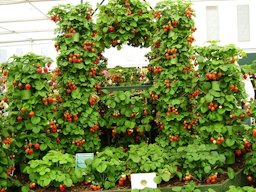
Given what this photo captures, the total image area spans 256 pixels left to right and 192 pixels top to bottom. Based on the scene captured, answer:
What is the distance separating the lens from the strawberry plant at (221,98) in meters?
3.45

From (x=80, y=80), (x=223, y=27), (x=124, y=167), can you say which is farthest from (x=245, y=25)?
(x=124, y=167)

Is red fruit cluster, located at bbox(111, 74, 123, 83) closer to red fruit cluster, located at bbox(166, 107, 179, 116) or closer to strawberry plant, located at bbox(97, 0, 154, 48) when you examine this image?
strawberry plant, located at bbox(97, 0, 154, 48)

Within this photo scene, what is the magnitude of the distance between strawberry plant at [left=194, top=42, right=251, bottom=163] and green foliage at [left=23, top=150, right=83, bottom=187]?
3.92ft

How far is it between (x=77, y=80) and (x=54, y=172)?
112 centimetres

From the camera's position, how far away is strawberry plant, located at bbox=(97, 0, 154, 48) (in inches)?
164

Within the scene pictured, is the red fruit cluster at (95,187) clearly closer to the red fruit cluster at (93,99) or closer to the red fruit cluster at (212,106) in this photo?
the red fruit cluster at (93,99)

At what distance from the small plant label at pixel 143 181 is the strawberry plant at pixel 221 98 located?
68 centimetres

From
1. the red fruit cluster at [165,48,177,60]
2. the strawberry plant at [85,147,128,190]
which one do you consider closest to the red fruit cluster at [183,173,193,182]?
the strawberry plant at [85,147,128,190]

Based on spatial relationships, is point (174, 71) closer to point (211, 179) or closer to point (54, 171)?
point (211, 179)

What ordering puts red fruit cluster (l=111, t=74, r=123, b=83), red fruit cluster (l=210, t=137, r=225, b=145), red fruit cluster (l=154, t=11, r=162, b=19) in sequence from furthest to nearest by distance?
red fruit cluster (l=111, t=74, r=123, b=83) < red fruit cluster (l=154, t=11, r=162, b=19) < red fruit cluster (l=210, t=137, r=225, b=145)

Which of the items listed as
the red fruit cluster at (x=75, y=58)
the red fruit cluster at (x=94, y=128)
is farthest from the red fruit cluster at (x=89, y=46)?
the red fruit cluster at (x=94, y=128)

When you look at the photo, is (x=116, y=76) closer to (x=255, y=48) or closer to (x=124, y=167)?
(x=124, y=167)

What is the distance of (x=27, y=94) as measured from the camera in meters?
3.60

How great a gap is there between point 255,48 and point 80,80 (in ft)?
17.0
